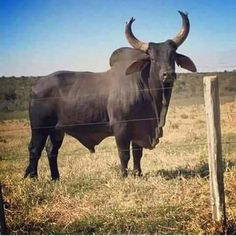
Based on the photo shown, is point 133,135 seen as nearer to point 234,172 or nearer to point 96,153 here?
point 96,153

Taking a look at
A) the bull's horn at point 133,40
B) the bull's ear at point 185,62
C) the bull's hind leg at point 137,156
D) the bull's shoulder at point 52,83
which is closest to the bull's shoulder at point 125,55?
the bull's horn at point 133,40

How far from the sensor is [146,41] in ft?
16.5

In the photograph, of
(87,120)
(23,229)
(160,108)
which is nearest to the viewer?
(23,229)

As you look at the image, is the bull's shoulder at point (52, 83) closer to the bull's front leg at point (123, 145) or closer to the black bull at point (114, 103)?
the black bull at point (114, 103)

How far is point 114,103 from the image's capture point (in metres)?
5.59

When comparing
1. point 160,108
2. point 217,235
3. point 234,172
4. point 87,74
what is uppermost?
point 87,74

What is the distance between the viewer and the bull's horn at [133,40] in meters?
4.91

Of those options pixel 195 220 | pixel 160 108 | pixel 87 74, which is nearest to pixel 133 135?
pixel 160 108

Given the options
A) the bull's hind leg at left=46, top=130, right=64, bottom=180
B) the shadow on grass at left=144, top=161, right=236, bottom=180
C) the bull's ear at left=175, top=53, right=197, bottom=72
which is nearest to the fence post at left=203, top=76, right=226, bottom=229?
the bull's ear at left=175, top=53, right=197, bottom=72

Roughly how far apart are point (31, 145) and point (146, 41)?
1.90m

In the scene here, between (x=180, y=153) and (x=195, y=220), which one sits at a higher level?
(x=180, y=153)

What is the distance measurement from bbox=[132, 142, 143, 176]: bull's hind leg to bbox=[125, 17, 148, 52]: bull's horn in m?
1.19

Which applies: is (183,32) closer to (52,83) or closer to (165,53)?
(165,53)

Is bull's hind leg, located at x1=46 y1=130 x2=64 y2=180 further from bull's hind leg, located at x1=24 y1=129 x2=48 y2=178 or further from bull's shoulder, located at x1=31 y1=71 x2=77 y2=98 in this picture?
bull's shoulder, located at x1=31 y1=71 x2=77 y2=98
